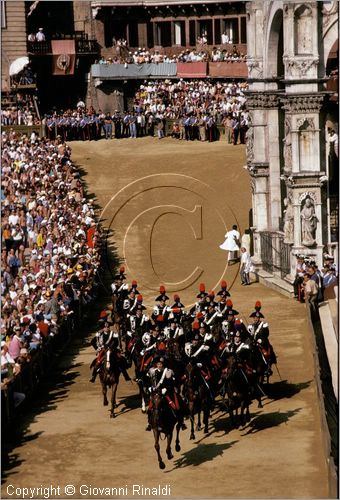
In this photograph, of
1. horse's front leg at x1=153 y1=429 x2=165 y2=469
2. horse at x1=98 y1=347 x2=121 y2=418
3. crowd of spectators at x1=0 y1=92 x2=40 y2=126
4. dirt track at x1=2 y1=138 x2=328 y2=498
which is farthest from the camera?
crowd of spectators at x1=0 y1=92 x2=40 y2=126

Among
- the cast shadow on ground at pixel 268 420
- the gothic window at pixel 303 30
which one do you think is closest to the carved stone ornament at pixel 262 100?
the gothic window at pixel 303 30

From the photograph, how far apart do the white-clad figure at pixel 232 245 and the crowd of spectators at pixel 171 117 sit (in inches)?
702

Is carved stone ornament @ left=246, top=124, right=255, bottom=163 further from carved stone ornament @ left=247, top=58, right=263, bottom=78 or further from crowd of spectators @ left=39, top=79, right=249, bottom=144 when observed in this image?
crowd of spectators @ left=39, top=79, right=249, bottom=144

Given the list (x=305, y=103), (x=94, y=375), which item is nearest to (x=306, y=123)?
(x=305, y=103)

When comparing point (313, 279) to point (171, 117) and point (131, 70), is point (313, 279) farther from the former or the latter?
point (131, 70)

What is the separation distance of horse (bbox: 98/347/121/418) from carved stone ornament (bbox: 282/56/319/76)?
45.9ft

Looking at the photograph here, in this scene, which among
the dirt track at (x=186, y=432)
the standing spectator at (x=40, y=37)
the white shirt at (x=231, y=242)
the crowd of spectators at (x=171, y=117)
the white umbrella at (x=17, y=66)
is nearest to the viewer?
the dirt track at (x=186, y=432)

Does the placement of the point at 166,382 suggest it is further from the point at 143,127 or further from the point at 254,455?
the point at 143,127

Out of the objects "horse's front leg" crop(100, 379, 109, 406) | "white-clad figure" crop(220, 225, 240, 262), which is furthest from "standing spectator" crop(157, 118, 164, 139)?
"horse's front leg" crop(100, 379, 109, 406)

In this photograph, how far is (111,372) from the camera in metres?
34.1

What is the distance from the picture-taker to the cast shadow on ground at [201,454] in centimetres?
3000

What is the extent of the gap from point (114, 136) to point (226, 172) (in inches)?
546

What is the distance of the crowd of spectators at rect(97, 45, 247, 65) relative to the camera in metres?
79.9

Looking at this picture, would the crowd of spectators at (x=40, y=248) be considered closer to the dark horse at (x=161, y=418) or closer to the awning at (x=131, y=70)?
the dark horse at (x=161, y=418)
